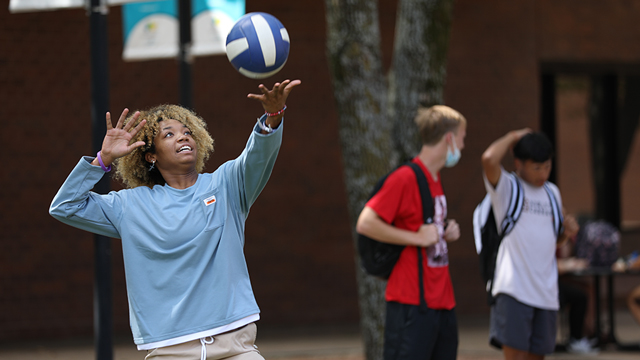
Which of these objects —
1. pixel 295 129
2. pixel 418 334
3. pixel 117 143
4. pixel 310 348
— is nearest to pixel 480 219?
pixel 418 334

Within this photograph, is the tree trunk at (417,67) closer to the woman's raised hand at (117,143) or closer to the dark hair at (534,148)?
the dark hair at (534,148)

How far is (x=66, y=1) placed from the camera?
4719 mm

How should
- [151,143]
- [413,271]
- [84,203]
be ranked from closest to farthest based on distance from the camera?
1. [84,203]
2. [151,143]
3. [413,271]

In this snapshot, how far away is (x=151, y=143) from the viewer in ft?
10.7

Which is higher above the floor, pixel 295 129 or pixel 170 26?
pixel 170 26

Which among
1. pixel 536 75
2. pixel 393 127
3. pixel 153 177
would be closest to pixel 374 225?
pixel 153 177

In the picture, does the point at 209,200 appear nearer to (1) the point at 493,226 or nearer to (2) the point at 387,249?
(2) the point at 387,249

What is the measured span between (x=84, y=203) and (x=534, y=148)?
9.95ft

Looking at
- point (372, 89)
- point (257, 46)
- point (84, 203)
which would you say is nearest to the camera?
point (84, 203)

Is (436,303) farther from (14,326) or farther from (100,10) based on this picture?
(14,326)

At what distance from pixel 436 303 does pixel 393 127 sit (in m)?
2.31

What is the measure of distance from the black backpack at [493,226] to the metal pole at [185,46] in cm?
239

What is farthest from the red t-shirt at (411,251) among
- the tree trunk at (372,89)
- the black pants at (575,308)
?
the black pants at (575,308)

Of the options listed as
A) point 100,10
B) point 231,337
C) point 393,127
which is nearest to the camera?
point 231,337
